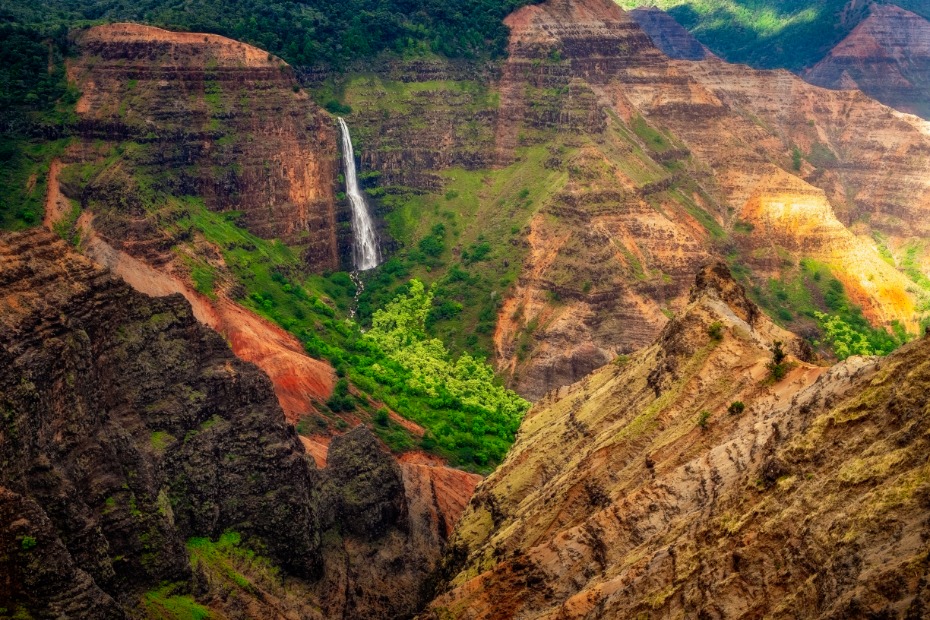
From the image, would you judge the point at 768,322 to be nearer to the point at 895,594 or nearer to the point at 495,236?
the point at 895,594

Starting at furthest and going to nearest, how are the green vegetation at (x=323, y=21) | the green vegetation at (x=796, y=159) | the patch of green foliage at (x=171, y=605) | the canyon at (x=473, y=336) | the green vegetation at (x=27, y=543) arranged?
1. the green vegetation at (x=796, y=159)
2. the green vegetation at (x=323, y=21)
3. the patch of green foliage at (x=171, y=605)
4. the canyon at (x=473, y=336)
5. the green vegetation at (x=27, y=543)

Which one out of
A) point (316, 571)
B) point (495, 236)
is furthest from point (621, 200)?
point (316, 571)

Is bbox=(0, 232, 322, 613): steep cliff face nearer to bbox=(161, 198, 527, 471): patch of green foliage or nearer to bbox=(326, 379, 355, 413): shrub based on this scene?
bbox=(326, 379, 355, 413): shrub

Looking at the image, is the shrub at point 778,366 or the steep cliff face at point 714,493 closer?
the steep cliff face at point 714,493

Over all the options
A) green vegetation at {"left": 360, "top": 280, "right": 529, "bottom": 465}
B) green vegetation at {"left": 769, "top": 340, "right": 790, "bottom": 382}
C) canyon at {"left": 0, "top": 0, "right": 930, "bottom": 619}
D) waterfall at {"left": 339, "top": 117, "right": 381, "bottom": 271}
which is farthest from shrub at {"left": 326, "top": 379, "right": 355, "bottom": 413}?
green vegetation at {"left": 769, "top": 340, "right": 790, "bottom": 382}

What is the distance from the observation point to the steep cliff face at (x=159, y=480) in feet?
177

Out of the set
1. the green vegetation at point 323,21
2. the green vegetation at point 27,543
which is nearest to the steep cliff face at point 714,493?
the green vegetation at point 27,543

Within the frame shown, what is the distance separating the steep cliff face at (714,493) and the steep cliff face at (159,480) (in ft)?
20.2

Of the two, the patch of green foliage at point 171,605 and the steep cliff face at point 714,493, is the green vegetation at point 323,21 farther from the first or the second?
the patch of green foliage at point 171,605

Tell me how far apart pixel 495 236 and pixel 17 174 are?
4447 centimetres

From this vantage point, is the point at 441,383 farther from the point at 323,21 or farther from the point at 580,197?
the point at 323,21

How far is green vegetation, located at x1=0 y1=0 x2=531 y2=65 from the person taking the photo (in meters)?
140

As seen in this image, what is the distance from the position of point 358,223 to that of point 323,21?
73.6 ft

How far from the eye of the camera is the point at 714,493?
54188mm
